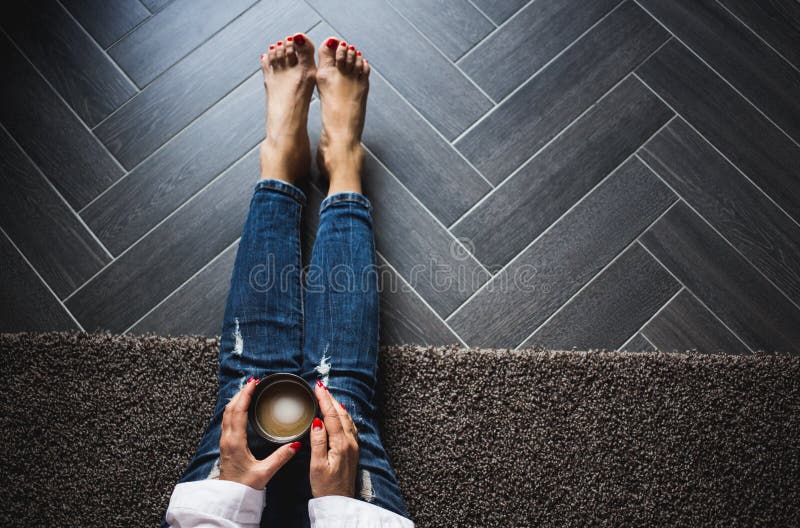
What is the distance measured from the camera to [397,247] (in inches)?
40.0

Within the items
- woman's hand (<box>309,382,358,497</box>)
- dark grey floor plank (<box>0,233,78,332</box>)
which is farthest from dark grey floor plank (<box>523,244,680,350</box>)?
dark grey floor plank (<box>0,233,78,332</box>)

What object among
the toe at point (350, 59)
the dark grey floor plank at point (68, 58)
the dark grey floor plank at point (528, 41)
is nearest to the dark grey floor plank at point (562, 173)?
the dark grey floor plank at point (528, 41)

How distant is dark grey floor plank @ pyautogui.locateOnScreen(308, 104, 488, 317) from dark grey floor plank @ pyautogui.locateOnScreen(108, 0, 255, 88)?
42 centimetres

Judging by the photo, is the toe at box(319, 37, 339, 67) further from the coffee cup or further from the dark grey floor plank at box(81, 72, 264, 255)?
the coffee cup

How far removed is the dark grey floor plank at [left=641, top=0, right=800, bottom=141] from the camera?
1.09m

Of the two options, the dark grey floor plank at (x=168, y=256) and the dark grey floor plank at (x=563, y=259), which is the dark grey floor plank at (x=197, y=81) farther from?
the dark grey floor plank at (x=563, y=259)

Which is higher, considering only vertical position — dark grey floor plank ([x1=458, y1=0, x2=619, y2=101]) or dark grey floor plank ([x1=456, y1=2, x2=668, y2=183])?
dark grey floor plank ([x1=458, y1=0, x2=619, y2=101])

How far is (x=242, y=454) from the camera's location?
2.27ft

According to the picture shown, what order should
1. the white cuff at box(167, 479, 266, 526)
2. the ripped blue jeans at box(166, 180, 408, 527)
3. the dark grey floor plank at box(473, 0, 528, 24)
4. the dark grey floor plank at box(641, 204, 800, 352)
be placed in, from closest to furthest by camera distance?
the white cuff at box(167, 479, 266, 526)
the ripped blue jeans at box(166, 180, 408, 527)
the dark grey floor plank at box(641, 204, 800, 352)
the dark grey floor plank at box(473, 0, 528, 24)

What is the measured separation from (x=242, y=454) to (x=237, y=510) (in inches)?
2.8

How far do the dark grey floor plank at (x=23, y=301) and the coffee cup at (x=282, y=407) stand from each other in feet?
1.74

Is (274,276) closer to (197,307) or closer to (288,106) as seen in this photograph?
(197,307)

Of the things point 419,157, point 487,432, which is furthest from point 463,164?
point 487,432

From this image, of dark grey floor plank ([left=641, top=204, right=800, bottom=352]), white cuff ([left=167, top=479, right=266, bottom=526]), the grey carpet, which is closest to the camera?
white cuff ([left=167, top=479, right=266, bottom=526])
